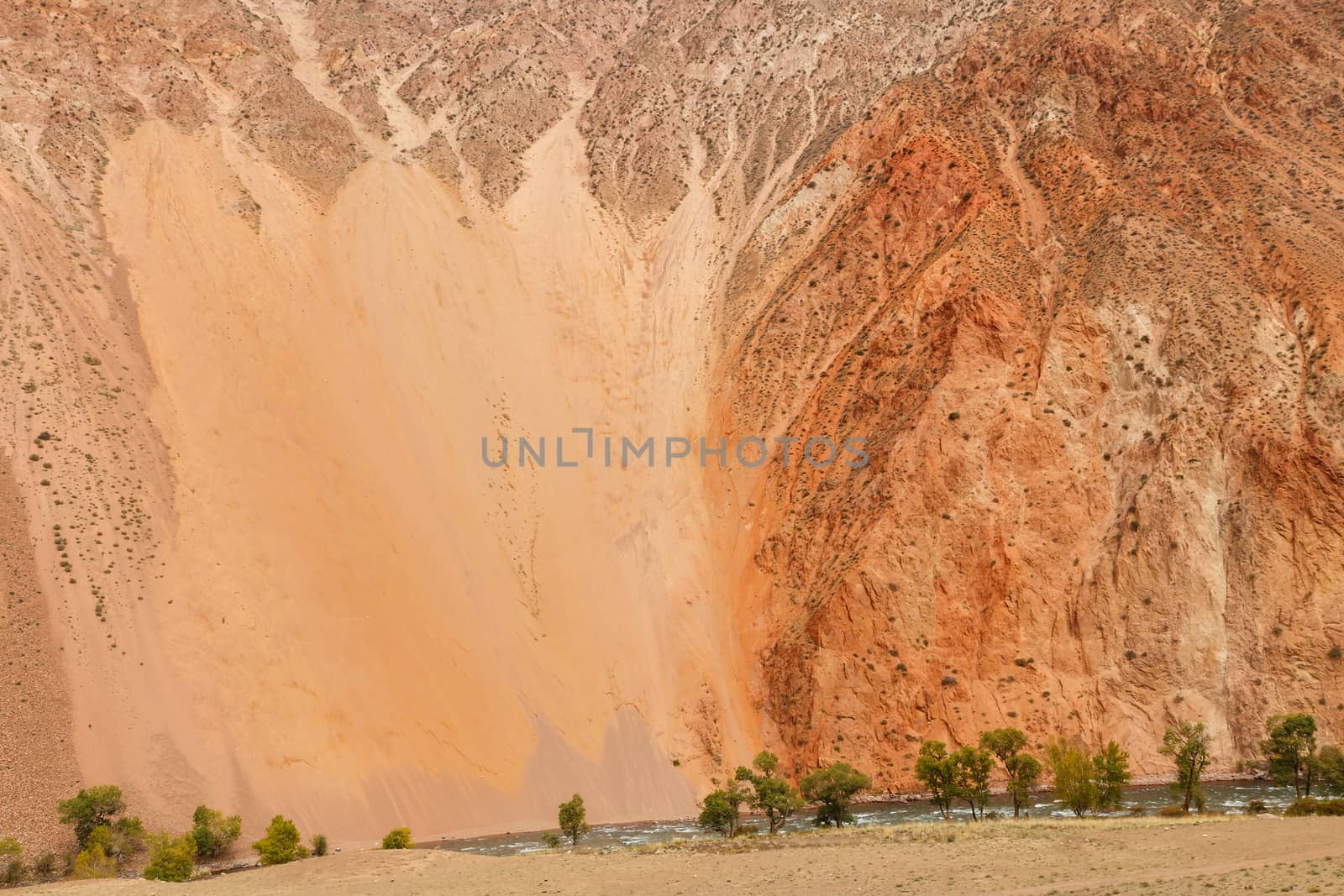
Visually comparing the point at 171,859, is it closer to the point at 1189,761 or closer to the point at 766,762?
the point at 766,762

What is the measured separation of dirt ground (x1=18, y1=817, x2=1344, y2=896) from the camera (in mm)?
17625

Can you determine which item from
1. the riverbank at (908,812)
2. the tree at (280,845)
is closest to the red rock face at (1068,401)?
the riverbank at (908,812)

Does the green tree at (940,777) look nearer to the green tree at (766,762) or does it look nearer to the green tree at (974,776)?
the green tree at (974,776)

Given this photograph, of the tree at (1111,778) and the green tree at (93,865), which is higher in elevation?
→ the tree at (1111,778)

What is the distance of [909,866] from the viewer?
20906mm

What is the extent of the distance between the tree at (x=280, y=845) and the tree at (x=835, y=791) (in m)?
15.9

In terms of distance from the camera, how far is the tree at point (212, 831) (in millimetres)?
32031

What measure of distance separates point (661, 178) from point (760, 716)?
1420 inches

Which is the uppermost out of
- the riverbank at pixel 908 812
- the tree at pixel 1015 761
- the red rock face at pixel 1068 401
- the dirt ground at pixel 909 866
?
the red rock face at pixel 1068 401

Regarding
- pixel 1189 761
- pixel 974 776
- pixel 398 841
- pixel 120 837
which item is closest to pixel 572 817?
pixel 398 841

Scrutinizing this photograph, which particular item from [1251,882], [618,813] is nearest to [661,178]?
[618,813]

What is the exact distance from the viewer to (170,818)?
3309 cm

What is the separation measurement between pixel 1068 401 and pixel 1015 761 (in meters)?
16.5

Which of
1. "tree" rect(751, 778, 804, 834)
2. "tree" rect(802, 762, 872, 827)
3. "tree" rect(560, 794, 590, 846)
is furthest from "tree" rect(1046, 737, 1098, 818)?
"tree" rect(560, 794, 590, 846)
